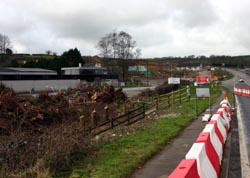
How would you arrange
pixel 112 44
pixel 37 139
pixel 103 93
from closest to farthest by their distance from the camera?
pixel 37 139 < pixel 103 93 < pixel 112 44

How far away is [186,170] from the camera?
4.00 meters

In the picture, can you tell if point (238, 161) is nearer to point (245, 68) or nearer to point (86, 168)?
point (86, 168)

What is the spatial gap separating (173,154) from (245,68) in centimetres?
18841

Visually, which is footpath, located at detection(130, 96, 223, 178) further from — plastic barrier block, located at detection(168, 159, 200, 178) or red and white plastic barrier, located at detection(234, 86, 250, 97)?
red and white plastic barrier, located at detection(234, 86, 250, 97)

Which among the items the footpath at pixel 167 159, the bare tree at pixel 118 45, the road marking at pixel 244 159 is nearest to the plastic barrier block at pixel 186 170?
the footpath at pixel 167 159

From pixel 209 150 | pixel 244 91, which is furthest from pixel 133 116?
pixel 244 91

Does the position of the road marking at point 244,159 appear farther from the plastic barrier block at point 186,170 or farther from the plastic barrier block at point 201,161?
the plastic barrier block at point 186,170

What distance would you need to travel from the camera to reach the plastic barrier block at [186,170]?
3.72 m

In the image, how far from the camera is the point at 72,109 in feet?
66.7

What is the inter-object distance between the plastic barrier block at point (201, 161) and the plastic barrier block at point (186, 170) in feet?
0.96

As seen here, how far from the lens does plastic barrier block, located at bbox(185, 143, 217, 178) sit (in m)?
4.87

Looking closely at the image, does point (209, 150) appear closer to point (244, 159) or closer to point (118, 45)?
point (244, 159)

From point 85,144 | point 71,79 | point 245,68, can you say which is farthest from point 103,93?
point 245,68

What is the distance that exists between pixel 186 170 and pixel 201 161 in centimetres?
128
